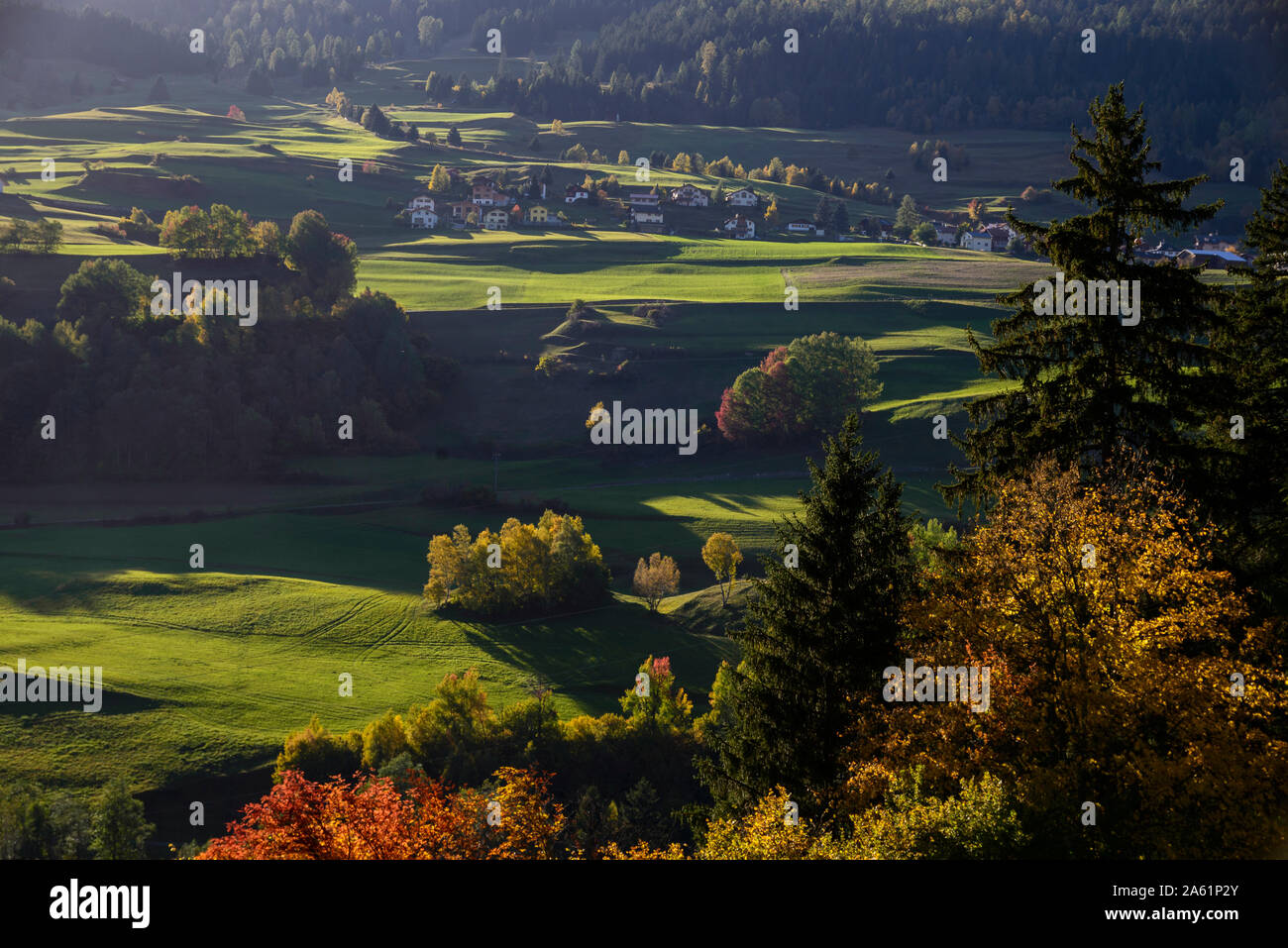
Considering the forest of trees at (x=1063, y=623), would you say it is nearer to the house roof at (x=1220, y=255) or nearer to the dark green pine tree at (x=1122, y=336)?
the dark green pine tree at (x=1122, y=336)

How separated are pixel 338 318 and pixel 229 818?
8929 centimetres

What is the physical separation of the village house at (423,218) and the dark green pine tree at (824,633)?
572ft

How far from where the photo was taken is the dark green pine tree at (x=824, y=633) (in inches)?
1084

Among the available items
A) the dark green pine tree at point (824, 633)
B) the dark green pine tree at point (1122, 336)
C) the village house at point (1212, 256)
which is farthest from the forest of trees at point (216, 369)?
the village house at point (1212, 256)

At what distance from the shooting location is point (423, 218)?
19025 cm

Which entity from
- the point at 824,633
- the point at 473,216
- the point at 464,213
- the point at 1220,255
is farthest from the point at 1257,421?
the point at 1220,255

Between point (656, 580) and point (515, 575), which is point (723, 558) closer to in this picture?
point (656, 580)

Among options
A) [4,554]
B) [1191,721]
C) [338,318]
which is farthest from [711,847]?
[338,318]

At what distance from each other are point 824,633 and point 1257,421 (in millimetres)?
15407

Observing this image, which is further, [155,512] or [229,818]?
[155,512]

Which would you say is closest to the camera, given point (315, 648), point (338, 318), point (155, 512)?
point (315, 648)

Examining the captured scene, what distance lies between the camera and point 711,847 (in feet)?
82.4
